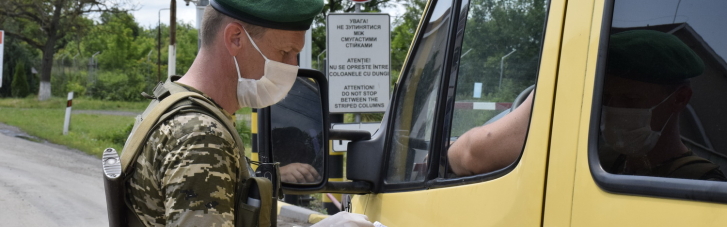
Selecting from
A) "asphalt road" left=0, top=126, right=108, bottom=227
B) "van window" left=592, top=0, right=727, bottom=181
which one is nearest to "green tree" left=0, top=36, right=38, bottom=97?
"asphalt road" left=0, top=126, right=108, bottom=227

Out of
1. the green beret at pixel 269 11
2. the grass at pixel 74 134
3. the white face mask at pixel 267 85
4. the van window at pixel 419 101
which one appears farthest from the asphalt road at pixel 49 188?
the green beret at pixel 269 11

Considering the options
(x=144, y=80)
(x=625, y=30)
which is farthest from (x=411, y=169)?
(x=144, y=80)

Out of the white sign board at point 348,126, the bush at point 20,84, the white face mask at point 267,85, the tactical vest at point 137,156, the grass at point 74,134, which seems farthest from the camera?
the bush at point 20,84

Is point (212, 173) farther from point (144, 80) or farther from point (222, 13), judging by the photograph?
point (144, 80)

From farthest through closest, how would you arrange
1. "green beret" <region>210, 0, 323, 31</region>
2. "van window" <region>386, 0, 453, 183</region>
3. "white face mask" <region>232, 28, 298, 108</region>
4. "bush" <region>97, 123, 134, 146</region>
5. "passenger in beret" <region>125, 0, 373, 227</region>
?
"bush" <region>97, 123, 134, 146</region>, "van window" <region>386, 0, 453, 183</region>, "white face mask" <region>232, 28, 298, 108</region>, "green beret" <region>210, 0, 323, 31</region>, "passenger in beret" <region>125, 0, 373, 227</region>

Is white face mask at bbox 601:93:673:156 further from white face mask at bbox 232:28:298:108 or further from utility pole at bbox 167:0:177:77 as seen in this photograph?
utility pole at bbox 167:0:177:77

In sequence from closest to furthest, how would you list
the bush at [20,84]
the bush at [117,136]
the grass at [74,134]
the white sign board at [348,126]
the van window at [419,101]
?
the van window at [419,101]
the white sign board at [348,126]
the grass at [74,134]
the bush at [117,136]
the bush at [20,84]

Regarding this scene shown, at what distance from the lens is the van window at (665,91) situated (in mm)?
1438

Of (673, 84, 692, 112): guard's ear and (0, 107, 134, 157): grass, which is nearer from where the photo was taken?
(673, 84, 692, 112): guard's ear

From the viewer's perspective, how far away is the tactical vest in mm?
1643

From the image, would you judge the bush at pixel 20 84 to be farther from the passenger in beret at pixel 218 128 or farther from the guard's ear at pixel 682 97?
the guard's ear at pixel 682 97

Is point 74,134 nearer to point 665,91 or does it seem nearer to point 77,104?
point 665,91

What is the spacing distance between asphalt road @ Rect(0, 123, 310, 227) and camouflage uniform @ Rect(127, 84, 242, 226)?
594cm

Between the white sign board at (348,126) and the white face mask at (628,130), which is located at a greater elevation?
the white face mask at (628,130)
